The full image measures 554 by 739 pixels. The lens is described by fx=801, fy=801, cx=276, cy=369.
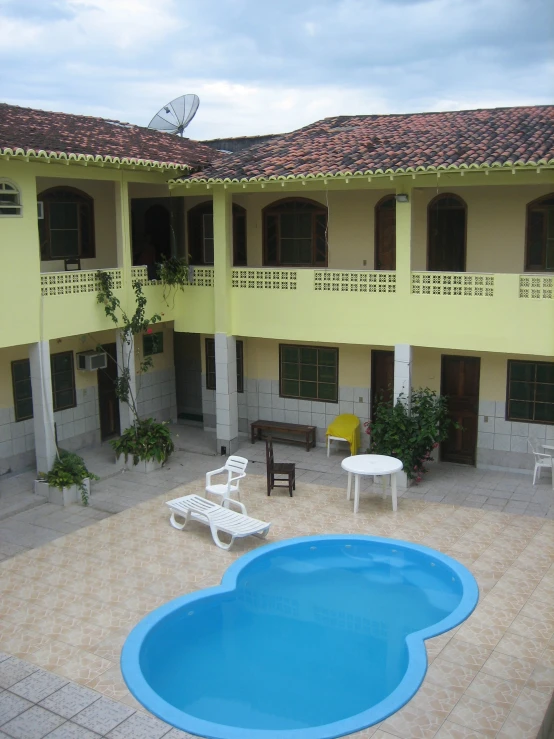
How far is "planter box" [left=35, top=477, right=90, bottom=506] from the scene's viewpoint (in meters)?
14.7

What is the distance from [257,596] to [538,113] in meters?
11.8

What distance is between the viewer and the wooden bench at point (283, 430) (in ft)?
59.2

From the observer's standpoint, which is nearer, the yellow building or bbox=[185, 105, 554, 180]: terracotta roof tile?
bbox=[185, 105, 554, 180]: terracotta roof tile

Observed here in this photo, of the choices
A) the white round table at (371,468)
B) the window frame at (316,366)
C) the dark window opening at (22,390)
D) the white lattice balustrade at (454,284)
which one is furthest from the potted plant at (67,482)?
the white lattice balustrade at (454,284)

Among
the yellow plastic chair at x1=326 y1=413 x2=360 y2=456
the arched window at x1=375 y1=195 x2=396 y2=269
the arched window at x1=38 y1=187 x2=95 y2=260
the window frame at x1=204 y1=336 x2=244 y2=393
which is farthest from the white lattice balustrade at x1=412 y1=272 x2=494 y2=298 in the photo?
the arched window at x1=38 y1=187 x2=95 y2=260

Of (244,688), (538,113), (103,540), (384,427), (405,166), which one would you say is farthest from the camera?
(538,113)

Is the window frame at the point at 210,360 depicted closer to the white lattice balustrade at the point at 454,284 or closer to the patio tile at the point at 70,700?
the white lattice balustrade at the point at 454,284

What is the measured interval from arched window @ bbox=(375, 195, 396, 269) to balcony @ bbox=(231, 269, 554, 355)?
157 cm

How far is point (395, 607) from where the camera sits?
37.0 ft

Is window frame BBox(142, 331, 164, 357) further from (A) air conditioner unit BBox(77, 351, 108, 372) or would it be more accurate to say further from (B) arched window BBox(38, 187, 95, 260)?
(B) arched window BBox(38, 187, 95, 260)

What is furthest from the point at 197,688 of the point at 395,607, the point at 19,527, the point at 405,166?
the point at 405,166

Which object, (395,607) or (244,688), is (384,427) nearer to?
(395,607)

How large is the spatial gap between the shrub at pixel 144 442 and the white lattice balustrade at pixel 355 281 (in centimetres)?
449

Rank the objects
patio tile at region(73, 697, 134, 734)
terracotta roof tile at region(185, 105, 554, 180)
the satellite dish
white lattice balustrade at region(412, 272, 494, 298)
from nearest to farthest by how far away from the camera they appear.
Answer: patio tile at region(73, 697, 134, 734) → terracotta roof tile at region(185, 105, 554, 180) → white lattice balustrade at region(412, 272, 494, 298) → the satellite dish
